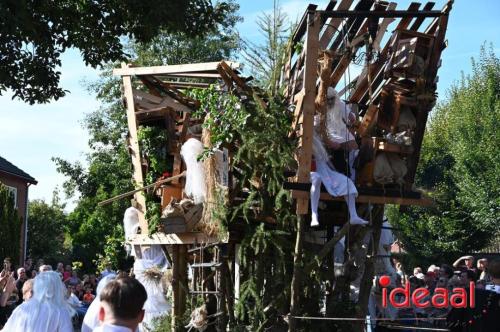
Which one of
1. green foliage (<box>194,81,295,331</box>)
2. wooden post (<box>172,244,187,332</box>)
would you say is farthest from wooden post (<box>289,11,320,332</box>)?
wooden post (<box>172,244,187,332</box>)

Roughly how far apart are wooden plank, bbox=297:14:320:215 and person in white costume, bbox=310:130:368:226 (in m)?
0.20

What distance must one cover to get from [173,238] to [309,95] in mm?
4259

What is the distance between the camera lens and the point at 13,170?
40.5 meters

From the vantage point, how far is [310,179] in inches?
380

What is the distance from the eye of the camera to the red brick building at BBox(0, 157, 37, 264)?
1553 inches

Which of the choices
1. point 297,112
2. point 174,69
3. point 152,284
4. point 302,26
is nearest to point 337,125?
point 297,112

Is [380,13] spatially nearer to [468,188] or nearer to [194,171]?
[194,171]

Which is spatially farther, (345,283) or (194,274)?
(194,274)

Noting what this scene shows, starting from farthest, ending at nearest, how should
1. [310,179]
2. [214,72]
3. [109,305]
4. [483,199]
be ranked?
[483,199], [214,72], [310,179], [109,305]

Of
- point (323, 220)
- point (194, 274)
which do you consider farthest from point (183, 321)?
point (323, 220)

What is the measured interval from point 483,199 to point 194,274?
60.0 feet

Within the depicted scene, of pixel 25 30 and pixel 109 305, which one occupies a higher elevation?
pixel 25 30

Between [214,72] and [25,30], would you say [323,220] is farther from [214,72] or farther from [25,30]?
[25,30]

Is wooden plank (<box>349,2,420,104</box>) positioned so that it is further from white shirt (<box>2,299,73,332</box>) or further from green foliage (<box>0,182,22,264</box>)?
green foliage (<box>0,182,22,264</box>)
